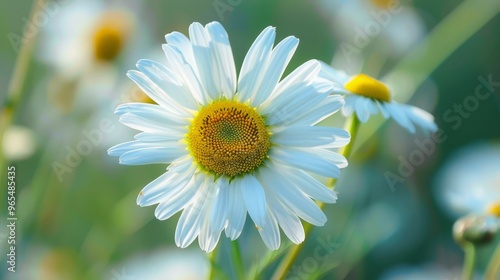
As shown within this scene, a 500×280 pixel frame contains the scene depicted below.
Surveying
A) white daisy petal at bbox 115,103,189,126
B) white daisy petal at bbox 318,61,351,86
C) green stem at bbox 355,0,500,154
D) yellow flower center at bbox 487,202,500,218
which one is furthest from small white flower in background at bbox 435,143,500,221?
white daisy petal at bbox 115,103,189,126

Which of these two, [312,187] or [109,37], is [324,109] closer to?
[312,187]

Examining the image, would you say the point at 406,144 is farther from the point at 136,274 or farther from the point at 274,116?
the point at 274,116

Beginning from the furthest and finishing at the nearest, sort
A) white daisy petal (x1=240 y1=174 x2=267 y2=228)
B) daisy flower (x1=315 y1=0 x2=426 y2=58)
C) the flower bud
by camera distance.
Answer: daisy flower (x1=315 y1=0 x2=426 y2=58), the flower bud, white daisy petal (x1=240 y1=174 x2=267 y2=228)

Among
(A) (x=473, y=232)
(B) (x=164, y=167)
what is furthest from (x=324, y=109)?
(B) (x=164, y=167)

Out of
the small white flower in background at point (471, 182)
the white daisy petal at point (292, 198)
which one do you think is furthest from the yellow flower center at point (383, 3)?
the white daisy petal at point (292, 198)

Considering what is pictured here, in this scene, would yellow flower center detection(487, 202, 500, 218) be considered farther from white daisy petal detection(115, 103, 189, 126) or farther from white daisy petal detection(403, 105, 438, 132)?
white daisy petal detection(115, 103, 189, 126)

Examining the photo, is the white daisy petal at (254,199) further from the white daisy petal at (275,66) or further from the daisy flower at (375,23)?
the daisy flower at (375,23)
